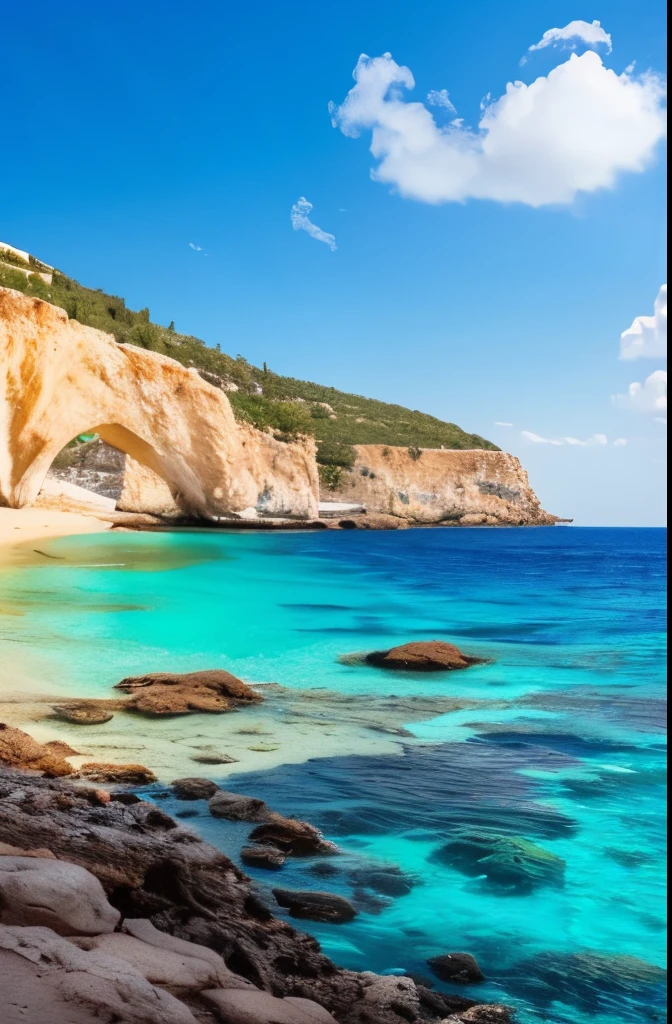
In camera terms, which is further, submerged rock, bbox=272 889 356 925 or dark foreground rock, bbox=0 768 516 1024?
submerged rock, bbox=272 889 356 925

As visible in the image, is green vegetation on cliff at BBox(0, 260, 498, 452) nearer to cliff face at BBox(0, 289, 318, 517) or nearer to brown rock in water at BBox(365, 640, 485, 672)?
cliff face at BBox(0, 289, 318, 517)

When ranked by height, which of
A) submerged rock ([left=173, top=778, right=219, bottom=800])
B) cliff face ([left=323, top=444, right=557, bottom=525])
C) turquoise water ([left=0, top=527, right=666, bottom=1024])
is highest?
cliff face ([left=323, top=444, right=557, bottom=525])

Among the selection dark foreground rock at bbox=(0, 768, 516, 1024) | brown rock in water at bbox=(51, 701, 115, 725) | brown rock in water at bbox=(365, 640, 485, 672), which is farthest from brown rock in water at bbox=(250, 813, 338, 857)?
brown rock in water at bbox=(365, 640, 485, 672)

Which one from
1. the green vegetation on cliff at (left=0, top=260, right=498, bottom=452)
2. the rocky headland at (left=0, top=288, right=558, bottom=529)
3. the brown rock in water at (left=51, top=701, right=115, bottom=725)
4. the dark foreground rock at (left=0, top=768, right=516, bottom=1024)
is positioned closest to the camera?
the dark foreground rock at (left=0, top=768, right=516, bottom=1024)

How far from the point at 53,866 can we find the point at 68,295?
43.0 meters

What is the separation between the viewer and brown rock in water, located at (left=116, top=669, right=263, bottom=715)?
745 cm

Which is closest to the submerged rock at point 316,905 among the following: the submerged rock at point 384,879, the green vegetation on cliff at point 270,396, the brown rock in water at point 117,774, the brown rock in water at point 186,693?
the submerged rock at point 384,879

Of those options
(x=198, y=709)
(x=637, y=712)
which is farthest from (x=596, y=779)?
(x=198, y=709)

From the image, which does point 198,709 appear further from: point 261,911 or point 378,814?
point 261,911

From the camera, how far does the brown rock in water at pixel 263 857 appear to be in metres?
4.31

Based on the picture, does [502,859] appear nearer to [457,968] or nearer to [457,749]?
[457,968]

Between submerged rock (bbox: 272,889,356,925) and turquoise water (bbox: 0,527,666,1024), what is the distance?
8 cm

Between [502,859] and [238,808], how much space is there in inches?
65.7

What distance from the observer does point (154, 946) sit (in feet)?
9.14
